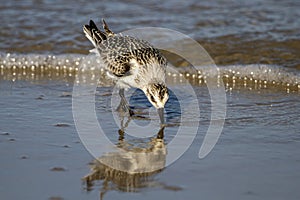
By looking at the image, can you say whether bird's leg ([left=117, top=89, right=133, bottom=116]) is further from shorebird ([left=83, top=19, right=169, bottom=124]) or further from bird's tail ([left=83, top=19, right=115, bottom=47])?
bird's tail ([left=83, top=19, right=115, bottom=47])

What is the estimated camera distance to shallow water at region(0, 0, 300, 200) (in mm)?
4262

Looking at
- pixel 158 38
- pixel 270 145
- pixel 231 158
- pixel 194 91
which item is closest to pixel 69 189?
pixel 231 158

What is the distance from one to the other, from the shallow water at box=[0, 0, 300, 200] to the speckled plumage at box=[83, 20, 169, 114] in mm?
345

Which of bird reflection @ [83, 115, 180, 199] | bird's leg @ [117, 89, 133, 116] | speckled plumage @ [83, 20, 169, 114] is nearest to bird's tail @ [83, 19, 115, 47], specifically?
speckled plumage @ [83, 20, 169, 114]

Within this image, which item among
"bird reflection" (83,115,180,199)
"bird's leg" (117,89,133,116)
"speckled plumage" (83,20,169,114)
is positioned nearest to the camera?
"bird reflection" (83,115,180,199)

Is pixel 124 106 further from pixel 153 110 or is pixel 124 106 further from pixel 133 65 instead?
pixel 133 65

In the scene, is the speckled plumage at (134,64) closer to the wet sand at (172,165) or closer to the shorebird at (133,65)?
the shorebird at (133,65)

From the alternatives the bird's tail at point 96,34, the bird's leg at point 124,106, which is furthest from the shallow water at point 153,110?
the bird's tail at point 96,34

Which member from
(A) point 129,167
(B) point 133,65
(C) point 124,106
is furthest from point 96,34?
(A) point 129,167

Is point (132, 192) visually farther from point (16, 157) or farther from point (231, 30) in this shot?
point (231, 30)

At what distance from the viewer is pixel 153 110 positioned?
6.26m

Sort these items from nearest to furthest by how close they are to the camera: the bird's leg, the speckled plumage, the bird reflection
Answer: the bird reflection → the speckled plumage → the bird's leg

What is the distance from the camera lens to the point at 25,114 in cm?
598

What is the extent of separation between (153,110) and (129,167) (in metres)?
1.71
